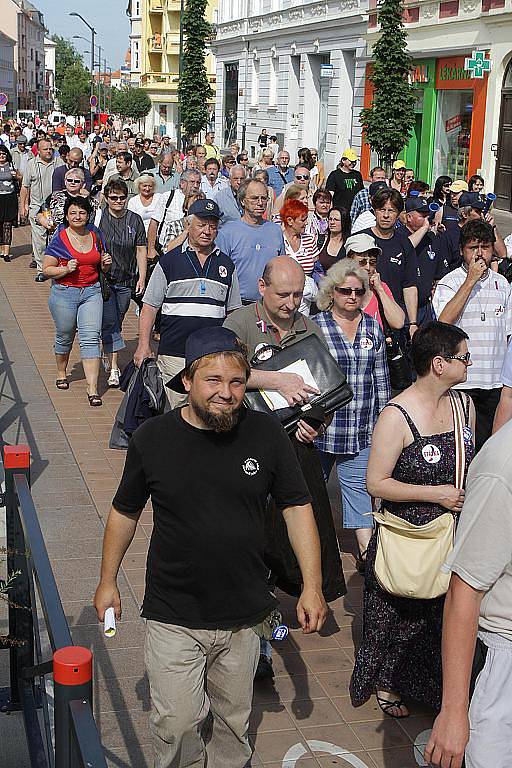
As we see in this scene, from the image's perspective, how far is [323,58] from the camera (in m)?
43.8

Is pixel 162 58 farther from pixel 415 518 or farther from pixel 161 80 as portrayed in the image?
pixel 415 518

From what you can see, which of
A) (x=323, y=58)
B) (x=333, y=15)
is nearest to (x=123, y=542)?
(x=333, y=15)

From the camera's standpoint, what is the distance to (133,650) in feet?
17.4

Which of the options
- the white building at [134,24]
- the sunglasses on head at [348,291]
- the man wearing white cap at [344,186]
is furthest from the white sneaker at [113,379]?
the white building at [134,24]

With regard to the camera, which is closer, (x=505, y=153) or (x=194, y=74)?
(x=505, y=153)

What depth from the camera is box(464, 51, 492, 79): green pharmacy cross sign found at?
27.4 meters

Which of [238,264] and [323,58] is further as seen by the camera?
[323,58]

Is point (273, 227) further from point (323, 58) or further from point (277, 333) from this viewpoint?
point (323, 58)

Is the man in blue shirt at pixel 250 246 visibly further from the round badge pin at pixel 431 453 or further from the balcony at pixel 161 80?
the balcony at pixel 161 80

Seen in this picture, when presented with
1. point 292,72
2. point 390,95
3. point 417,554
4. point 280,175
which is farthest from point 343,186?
point 292,72

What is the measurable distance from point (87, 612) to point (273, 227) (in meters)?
3.68

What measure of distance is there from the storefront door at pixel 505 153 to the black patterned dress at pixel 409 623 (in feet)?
77.0

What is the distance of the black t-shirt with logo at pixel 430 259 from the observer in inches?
386

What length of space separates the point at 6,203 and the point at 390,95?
12.2 metres
